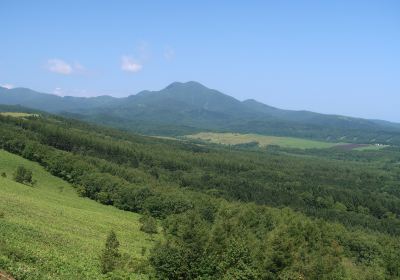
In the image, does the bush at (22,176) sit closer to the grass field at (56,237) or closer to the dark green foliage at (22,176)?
the dark green foliage at (22,176)

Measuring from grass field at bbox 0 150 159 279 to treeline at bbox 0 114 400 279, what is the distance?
6.38m

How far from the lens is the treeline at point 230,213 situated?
44.8m

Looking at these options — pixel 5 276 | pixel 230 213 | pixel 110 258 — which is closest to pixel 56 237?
pixel 110 258

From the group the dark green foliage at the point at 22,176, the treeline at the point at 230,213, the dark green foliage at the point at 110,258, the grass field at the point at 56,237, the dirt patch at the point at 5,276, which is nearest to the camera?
the dirt patch at the point at 5,276

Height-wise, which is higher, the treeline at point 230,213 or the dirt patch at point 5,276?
the dirt patch at point 5,276

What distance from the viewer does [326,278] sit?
52938mm

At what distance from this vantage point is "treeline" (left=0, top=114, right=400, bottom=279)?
44781 millimetres

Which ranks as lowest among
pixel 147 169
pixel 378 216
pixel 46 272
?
pixel 378 216

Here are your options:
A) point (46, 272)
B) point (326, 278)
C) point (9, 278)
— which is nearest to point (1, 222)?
point (46, 272)

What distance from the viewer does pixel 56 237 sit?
163 ft

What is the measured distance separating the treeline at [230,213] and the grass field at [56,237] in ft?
20.9

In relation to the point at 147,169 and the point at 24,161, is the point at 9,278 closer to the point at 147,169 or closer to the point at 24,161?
the point at 24,161

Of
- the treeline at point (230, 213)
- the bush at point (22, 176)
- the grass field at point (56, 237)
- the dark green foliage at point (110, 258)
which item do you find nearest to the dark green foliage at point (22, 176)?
the bush at point (22, 176)

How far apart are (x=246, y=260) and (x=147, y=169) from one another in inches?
5013
